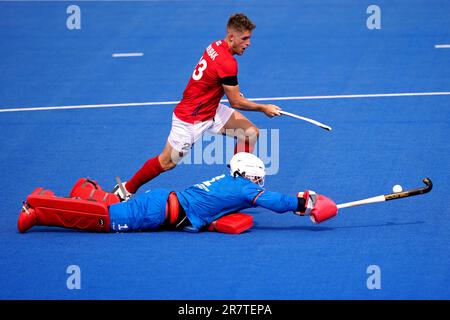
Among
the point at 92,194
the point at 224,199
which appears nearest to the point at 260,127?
the point at 224,199

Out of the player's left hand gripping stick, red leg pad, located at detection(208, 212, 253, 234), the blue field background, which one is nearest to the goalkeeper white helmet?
red leg pad, located at detection(208, 212, 253, 234)

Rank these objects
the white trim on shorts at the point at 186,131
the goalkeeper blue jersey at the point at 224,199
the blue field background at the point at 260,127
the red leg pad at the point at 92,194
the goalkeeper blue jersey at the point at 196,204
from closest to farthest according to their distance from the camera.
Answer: the blue field background at the point at 260,127 → the goalkeeper blue jersey at the point at 224,199 → the goalkeeper blue jersey at the point at 196,204 → the red leg pad at the point at 92,194 → the white trim on shorts at the point at 186,131

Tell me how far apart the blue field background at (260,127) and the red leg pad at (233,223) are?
0.11m

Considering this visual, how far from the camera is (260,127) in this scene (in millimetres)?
13195

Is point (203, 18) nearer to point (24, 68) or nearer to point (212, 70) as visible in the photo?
point (24, 68)

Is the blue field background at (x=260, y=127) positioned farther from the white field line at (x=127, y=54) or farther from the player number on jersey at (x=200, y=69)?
the player number on jersey at (x=200, y=69)

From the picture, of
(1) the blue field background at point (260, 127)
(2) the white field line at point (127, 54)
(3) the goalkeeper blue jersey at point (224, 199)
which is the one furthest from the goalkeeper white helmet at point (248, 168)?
(2) the white field line at point (127, 54)

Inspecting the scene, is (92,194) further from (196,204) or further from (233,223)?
(233,223)

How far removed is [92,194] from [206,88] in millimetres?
1794

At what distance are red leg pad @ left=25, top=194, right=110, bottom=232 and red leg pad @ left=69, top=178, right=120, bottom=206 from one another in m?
0.21

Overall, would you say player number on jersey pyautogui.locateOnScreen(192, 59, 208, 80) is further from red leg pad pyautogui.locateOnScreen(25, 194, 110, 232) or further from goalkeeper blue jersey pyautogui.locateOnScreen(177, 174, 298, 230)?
red leg pad pyautogui.locateOnScreen(25, 194, 110, 232)

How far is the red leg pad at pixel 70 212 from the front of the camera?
9.66m

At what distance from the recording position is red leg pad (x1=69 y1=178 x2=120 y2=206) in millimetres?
9969
